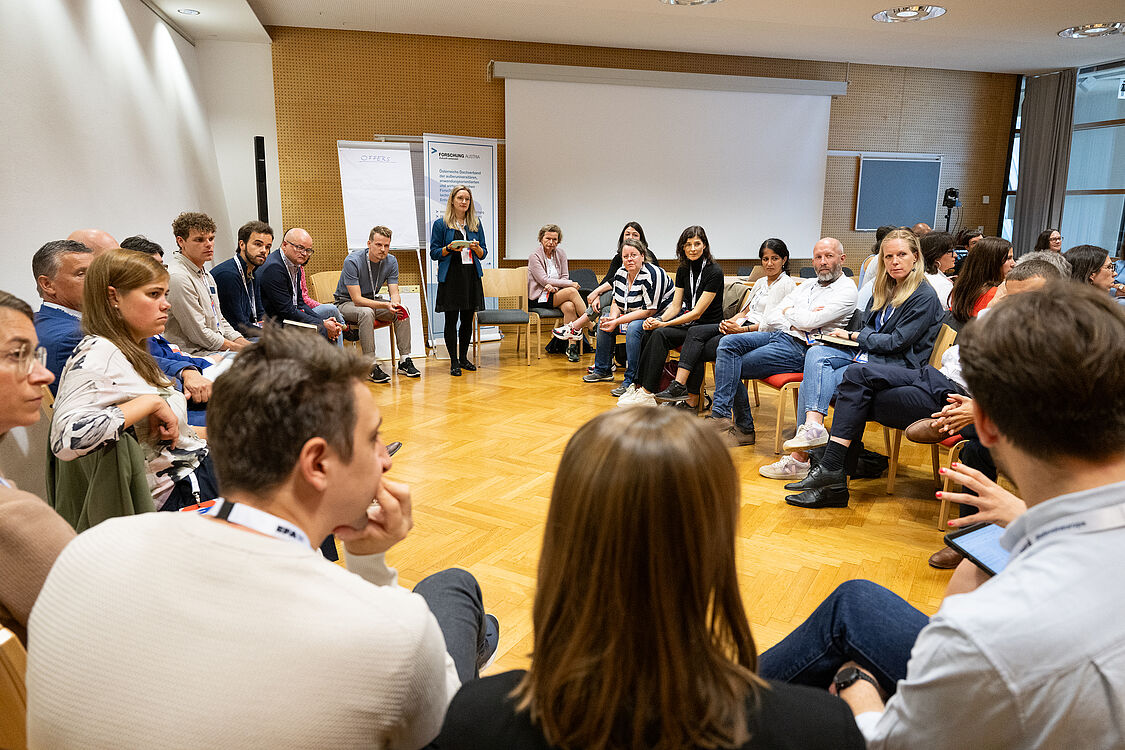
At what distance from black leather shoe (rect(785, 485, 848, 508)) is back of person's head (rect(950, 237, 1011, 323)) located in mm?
1096

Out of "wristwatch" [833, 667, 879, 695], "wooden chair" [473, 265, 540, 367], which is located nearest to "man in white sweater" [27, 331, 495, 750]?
"wristwatch" [833, 667, 879, 695]

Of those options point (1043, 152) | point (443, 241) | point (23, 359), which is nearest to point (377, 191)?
point (443, 241)

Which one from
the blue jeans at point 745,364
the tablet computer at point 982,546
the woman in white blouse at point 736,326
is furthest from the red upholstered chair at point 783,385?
the tablet computer at point 982,546

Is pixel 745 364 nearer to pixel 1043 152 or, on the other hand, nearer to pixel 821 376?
pixel 821 376

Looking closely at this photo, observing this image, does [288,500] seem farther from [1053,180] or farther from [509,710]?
[1053,180]

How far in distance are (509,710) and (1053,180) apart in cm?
1113

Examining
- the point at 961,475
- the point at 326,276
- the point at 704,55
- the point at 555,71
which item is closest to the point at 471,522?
the point at 961,475

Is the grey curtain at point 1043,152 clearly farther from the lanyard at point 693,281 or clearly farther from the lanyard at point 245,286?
the lanyard at point 245,286

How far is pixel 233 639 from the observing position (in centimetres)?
78

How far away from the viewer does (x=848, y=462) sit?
352 centimetres

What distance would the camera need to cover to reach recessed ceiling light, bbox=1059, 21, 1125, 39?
23.1 feet

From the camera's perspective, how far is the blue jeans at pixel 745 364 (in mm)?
4281

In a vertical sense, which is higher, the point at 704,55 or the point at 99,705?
the point at 704,55

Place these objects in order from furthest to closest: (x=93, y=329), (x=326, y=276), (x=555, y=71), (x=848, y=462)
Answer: (x=555, y=71), (x=326, y=276), (x=848, y=462), (x=93, y=329)
